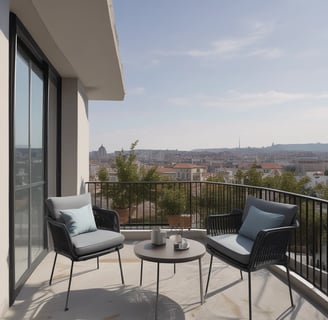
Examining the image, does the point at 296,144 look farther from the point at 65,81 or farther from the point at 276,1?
the point at 65,81

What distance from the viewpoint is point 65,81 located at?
471 centimetres

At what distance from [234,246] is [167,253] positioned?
61 centimetres

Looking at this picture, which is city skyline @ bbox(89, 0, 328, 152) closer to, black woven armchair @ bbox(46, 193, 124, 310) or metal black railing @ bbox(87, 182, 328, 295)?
metal black railing @ bbox(87, 182, 328, 295)

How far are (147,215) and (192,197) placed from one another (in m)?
0.97

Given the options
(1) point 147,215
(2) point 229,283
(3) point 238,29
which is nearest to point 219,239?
(2) point 229,283

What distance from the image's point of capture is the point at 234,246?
2.71 m

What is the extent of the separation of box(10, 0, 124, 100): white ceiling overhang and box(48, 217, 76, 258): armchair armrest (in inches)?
73.7

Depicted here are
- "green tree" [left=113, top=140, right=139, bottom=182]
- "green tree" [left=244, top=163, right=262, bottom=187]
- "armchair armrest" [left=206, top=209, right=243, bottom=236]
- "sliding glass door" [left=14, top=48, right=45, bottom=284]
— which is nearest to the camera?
"sliding glass door" [left=14, top=48, right=45, bottom=284]

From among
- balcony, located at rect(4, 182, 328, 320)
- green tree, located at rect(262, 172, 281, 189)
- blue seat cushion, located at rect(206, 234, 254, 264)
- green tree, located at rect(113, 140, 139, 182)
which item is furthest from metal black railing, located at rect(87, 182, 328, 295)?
green tree, located at rect(262, 172, 281, 189)

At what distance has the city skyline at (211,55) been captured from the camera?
16.9ft

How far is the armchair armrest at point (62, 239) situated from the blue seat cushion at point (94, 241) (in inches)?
2.6

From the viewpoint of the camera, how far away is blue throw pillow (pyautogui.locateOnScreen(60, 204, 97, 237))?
3107 mm

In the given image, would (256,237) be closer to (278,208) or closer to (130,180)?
(278,208)

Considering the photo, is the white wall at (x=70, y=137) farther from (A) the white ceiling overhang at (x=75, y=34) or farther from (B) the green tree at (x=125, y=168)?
(B) the green tree at (x=125, y=168)
